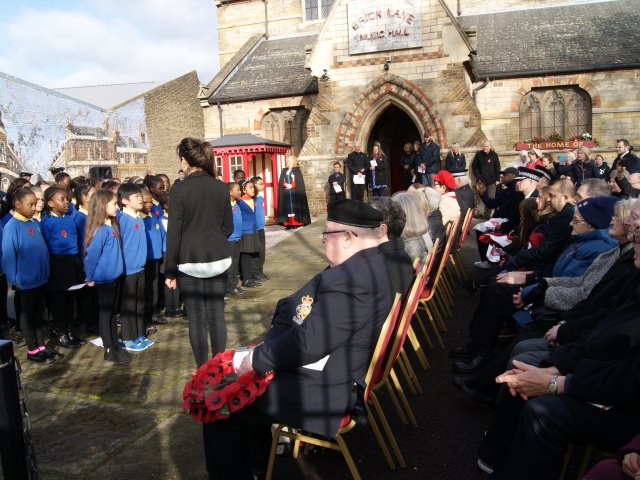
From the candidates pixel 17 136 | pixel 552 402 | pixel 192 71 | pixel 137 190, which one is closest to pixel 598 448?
pixel 552 402

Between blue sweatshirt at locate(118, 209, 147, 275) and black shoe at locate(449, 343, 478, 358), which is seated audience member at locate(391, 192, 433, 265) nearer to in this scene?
black shoe at locate(449, 343, 478, 358)

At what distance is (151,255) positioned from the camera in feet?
22.7

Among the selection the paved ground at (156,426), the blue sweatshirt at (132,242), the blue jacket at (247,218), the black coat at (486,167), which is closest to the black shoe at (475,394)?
the paved ground at (156,426)

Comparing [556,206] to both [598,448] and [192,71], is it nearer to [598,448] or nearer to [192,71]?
[598,448]

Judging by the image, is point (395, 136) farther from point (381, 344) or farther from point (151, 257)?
point (381, 344)

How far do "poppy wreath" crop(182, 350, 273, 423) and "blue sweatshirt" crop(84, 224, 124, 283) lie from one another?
3.04m

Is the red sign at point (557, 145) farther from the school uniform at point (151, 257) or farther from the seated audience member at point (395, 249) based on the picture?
the seated audience member at point (395, 249)

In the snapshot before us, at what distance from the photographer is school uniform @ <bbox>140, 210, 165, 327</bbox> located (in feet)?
22.5

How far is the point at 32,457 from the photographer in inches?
103

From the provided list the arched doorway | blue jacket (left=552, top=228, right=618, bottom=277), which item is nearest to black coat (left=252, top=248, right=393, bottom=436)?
blue jacket (left=552, top=228, right=618, bottom=277)

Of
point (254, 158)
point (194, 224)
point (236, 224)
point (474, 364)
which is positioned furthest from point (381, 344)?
Result: point (254, 158)

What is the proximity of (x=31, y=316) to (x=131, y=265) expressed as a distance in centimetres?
110

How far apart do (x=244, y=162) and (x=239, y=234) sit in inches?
397

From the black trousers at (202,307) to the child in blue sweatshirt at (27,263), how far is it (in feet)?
6.38
